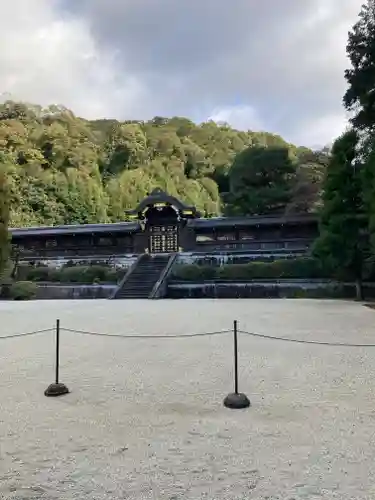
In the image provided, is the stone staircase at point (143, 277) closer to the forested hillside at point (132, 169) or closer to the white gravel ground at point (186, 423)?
the forested hillside at point (132, 169)

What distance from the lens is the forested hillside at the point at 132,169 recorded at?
32438 mm

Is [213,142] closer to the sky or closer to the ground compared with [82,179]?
closer to the sky

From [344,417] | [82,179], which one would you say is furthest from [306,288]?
[82,179]

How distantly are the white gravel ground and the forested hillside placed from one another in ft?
77.7

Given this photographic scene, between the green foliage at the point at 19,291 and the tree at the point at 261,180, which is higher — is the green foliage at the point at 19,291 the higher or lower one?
the lower one

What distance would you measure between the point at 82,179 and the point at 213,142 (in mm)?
24373

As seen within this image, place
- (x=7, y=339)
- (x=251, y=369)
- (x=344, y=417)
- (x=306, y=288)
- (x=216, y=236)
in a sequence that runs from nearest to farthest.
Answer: (x=344, y=417)
(x=251, y=369)
(x=7, y=339)
(x=306, y=288)
(x=216, y=236)

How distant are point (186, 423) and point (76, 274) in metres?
21.0

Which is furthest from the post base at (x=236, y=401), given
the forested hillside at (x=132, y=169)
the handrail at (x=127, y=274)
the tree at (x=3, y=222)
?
the forested hillside at (x=132, y=169)

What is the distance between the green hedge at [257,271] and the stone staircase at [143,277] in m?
1.30

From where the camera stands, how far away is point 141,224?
28438mm

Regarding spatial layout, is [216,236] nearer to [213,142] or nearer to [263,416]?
[263,416]

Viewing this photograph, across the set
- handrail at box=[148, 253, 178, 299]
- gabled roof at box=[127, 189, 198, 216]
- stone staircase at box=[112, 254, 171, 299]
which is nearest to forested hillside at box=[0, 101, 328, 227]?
gabled roof at box=[127, 189, 198, 216]

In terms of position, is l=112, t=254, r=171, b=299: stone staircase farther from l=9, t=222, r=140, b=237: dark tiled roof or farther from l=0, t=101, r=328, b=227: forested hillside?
l=0, t=101, r=328, b=227: forested hillside
